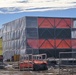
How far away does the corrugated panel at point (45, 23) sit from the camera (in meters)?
64.5

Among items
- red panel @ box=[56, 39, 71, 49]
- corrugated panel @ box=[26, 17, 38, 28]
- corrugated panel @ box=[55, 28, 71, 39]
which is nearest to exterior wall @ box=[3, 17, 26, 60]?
corrugated panel @ box=[26, 17, 38, 28]

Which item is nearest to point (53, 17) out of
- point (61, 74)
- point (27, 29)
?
point (27, 29)

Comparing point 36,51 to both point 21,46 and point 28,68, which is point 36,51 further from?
point 28,68

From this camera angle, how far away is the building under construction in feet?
206

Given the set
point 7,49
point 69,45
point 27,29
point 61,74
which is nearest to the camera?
point 61,74

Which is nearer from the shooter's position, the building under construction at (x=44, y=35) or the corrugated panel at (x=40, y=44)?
the building under construction at (x=44, y=35)

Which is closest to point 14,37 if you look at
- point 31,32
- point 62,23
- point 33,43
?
point 33,43

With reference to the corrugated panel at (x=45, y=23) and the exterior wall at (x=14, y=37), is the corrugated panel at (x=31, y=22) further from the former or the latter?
the corrugated panel at (x=45, y=23)

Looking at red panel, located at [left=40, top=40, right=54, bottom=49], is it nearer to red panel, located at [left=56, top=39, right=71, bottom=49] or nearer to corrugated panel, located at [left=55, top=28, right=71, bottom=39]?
red panel, located at [left=56, top=39, right=71, bottom=49]

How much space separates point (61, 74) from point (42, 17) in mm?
40542

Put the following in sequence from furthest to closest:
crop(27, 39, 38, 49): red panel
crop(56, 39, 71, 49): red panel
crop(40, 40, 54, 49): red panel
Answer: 1. crop(56, 39, 71, 49): red panel
2. crop(40, 40, 54, 49): red panel
3. crop(27, 39, 38, 49): red panel

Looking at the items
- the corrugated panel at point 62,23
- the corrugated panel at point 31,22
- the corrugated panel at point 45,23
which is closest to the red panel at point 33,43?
the corrugated panel at point 31,22

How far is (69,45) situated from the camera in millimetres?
66750

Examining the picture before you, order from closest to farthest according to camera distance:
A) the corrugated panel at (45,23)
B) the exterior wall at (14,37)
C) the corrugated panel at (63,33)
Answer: the exterior wall at (14,37)
the corrugated panel at (45,23)
the corrugated panel at (63,33)
